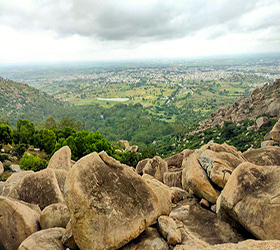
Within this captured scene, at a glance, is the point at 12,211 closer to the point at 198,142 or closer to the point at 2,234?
the point at 2,234

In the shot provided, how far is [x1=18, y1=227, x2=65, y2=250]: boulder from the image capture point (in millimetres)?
8405

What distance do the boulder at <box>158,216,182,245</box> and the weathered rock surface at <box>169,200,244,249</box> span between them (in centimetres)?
36

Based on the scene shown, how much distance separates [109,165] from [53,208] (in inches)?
164

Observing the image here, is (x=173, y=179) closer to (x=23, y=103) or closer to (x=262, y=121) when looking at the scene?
(x=262, y=121)

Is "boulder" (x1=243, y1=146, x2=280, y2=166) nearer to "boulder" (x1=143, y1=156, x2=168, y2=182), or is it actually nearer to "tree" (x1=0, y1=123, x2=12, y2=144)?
"boulder" (x1=143, y1=156, x2=168, y2=182)

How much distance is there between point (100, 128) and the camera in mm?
124750

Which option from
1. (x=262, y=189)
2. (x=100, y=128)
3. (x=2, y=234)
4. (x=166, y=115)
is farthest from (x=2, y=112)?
(x=262, y=189)

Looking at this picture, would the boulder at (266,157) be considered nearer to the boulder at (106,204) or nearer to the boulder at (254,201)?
the boulder at (254,201)

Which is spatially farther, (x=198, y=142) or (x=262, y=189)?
(x=198, y=142)

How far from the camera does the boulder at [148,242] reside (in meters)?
8.09

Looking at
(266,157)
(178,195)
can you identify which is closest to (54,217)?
(178,195)

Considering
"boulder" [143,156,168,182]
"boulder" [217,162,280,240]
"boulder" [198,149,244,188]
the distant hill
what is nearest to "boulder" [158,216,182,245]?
"boulder" [217,162,280,240]

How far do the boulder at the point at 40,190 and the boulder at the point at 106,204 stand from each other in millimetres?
5724

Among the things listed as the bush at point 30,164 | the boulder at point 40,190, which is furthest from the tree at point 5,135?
the boulder at point 40,190
